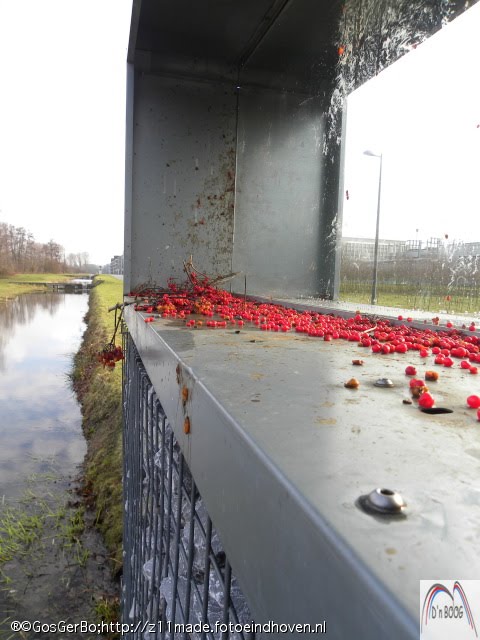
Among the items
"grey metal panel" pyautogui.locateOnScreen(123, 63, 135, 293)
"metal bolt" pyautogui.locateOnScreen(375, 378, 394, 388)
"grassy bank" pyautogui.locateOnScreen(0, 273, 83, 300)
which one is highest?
"grey metal panel" pyautogui.locateOnScreen(123, 63, 135, 293)

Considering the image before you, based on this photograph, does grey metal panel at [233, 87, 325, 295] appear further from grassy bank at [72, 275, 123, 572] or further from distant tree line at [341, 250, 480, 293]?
grassy bank at [72, 275, 123, 572]

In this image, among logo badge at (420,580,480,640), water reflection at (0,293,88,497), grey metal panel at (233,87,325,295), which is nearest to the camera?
logo badge at (420,580,480,640)

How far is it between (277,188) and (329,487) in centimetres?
390

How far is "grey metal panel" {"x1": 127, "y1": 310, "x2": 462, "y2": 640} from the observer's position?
0.32 m

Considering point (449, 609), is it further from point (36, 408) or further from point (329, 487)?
point (36, 408)

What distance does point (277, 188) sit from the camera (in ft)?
13.3

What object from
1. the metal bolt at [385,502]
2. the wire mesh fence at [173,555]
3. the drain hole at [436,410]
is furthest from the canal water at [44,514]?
the metal bolt at [385,502]

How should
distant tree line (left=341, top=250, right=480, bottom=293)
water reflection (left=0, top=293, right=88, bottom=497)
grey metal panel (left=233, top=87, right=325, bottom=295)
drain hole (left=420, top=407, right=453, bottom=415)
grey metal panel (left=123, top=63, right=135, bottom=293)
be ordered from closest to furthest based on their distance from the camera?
drain hole (left=420, top=407, right=453, bottom=415)
distant tree line (left=341, top=250, right=480, bottom=293)
grey metal panel (left=123, top=63, right=135, bottom=293)
grey metal panel (left=233, top=87, right=325, bottom=295)
water reflection (left=0, top=293, right=88, bottom=497)

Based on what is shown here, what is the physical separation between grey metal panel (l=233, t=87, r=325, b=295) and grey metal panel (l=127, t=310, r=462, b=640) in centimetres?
317

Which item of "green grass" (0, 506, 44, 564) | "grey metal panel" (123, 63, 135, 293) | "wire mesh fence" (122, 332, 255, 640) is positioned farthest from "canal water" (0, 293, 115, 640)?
"grey metal panel" (123, 63, 135, 293)

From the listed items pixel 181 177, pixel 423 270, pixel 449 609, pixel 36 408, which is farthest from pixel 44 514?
pixel 449 609

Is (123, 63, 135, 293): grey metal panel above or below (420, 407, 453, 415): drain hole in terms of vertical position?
above

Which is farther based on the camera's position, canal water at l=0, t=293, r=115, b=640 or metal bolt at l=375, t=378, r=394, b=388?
canal water at l=0, t=293, r=115, b=640

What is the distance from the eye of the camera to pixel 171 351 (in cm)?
116
